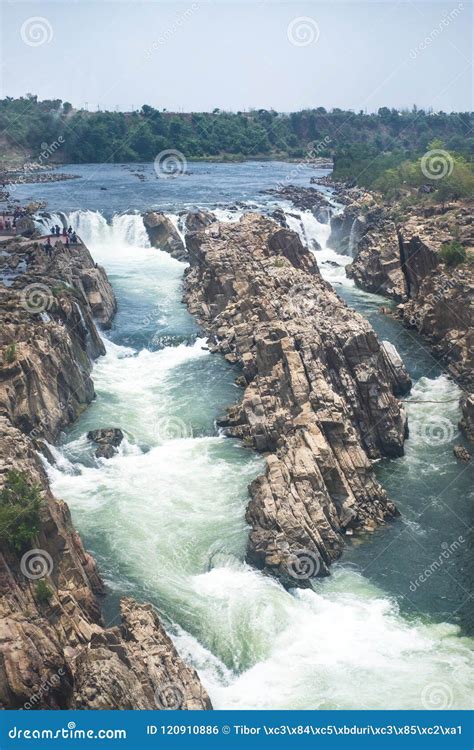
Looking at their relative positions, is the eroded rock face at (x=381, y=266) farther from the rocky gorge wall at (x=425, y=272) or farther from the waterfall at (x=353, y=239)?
the waterfall at (x=353, y=239)

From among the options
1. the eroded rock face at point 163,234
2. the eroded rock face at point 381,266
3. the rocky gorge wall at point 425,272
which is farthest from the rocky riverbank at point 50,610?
the eroded rock face at point 163,234

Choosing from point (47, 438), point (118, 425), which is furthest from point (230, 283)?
point (47, 438)

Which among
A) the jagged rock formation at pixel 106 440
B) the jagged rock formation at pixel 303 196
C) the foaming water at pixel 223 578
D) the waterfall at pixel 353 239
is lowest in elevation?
the foaming water at pixel 223 578

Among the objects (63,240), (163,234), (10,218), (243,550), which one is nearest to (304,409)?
(243,550)

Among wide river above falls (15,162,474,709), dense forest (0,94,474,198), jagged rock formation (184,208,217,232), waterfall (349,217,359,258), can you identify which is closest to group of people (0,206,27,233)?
jagged rock formation (184,208,217,232)

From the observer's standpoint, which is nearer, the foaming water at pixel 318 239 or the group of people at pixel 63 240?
the group of people at pixel 63 240

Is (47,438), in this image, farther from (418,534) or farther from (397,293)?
(397,293)

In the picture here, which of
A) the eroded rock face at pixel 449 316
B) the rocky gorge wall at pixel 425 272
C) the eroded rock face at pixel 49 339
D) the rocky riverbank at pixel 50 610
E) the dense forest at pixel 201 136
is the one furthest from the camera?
the dense forest at pixel 201 136
